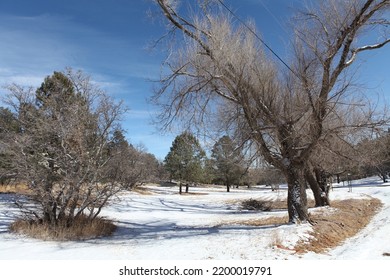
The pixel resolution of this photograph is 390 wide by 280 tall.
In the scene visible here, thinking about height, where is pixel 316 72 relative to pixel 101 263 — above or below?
above

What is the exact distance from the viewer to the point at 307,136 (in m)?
11.3

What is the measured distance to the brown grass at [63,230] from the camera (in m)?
11.1

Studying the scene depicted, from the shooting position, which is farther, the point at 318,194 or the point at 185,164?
the point at 185,164

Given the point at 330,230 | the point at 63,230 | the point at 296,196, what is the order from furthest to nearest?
the point at 296,196 < the point at 63,230 < the point at 330,230

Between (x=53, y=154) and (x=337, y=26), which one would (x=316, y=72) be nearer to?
(x=337, y=26)

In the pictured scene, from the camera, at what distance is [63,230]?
11.6 meters

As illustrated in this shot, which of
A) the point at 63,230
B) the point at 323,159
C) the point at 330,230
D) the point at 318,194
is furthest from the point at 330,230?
the point at 318,194

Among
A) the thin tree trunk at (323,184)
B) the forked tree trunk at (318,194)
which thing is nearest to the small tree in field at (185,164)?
the thin tree trunk at (323,184)

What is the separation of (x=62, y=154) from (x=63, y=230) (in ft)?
8.69

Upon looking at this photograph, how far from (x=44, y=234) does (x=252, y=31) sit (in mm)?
9857

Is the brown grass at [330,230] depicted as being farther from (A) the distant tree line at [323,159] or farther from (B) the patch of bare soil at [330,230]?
(A) the distant tree line at [323,159]

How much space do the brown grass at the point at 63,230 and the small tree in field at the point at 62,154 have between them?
246mm

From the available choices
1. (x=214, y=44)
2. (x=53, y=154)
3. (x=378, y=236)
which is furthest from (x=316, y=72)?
(x=53, y=154)

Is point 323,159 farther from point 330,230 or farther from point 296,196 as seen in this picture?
point 330,230
